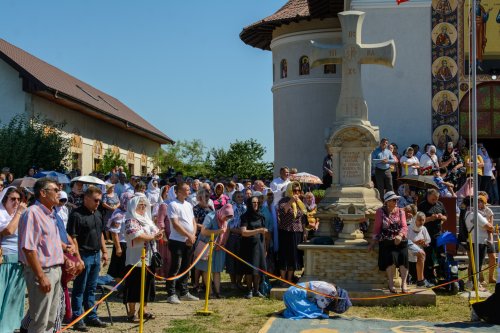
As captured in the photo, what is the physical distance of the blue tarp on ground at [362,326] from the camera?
10.7 m

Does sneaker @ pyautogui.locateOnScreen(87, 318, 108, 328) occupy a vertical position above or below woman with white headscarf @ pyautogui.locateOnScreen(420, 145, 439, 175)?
below

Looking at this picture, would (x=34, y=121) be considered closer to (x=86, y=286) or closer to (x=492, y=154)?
(x=492, y=154)

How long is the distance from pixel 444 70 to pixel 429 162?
17.0 ft

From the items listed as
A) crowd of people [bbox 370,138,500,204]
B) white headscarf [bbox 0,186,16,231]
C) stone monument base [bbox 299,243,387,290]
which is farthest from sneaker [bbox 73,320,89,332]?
crowd of people [bbox 370,138,500,204]

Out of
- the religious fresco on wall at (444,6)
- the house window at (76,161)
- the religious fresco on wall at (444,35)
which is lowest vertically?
the house window at (76,161)

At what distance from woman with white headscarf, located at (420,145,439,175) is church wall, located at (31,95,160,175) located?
15749 mm

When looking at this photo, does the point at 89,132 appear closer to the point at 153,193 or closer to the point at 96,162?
the point at 96,162

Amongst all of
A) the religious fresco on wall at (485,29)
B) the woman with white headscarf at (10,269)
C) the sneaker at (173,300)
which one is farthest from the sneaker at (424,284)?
the religious fresco on wall at (485,29)

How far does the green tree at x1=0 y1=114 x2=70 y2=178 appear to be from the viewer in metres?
27.9

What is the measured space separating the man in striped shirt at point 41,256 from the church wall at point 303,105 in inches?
948

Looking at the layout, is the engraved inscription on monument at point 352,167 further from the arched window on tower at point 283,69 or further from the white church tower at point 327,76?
the arched window on tower at point 283,69

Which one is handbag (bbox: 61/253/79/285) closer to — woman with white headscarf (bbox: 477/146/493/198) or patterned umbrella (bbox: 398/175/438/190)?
patterned umbrella (bbox: 398/175/438/190)

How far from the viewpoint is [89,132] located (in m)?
37.4

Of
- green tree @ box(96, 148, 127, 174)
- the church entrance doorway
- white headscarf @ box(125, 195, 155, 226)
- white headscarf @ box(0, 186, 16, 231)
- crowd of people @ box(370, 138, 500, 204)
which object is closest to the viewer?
white headscarf @ box(0, 186, 16, 231)
